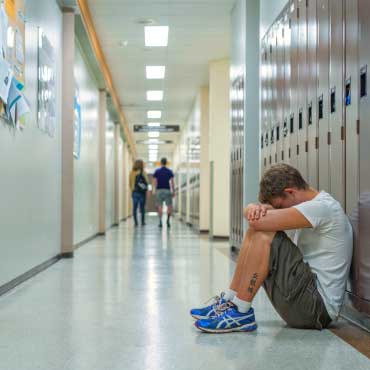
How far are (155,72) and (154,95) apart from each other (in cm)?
262

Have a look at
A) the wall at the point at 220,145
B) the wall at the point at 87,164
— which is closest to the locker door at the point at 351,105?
the wall at the point at 87,164

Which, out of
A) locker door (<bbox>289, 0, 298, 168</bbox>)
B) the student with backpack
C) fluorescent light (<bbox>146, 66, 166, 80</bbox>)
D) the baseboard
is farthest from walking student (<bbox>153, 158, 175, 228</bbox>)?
locker door (<bbox>289, 0, 298, 168</bbox>)

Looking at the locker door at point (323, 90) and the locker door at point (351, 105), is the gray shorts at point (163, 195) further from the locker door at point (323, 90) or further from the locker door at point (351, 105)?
the locker door at point (351, 105)

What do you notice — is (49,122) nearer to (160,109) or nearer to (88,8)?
(88,8)

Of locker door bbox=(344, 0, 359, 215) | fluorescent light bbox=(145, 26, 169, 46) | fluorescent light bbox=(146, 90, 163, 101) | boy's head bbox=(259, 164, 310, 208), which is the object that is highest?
fluorescent light bbox=(145, 26, 169, 46)

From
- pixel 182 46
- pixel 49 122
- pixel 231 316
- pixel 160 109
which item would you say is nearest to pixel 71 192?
pixel 49 122

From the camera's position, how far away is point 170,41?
9.80 meters

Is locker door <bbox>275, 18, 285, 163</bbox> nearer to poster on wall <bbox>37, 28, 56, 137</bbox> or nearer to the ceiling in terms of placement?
poster on wall <bbox>37, 28, 56, 137</bbox>

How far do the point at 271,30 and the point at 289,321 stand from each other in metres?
3.31

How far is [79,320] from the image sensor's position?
3.38m

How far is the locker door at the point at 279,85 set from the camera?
5.05 meters

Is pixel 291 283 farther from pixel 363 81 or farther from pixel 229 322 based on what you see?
pixel 363 81

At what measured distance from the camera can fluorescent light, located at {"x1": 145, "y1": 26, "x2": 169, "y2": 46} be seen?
9188mm

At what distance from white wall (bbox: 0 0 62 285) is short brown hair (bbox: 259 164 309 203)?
206 cm
